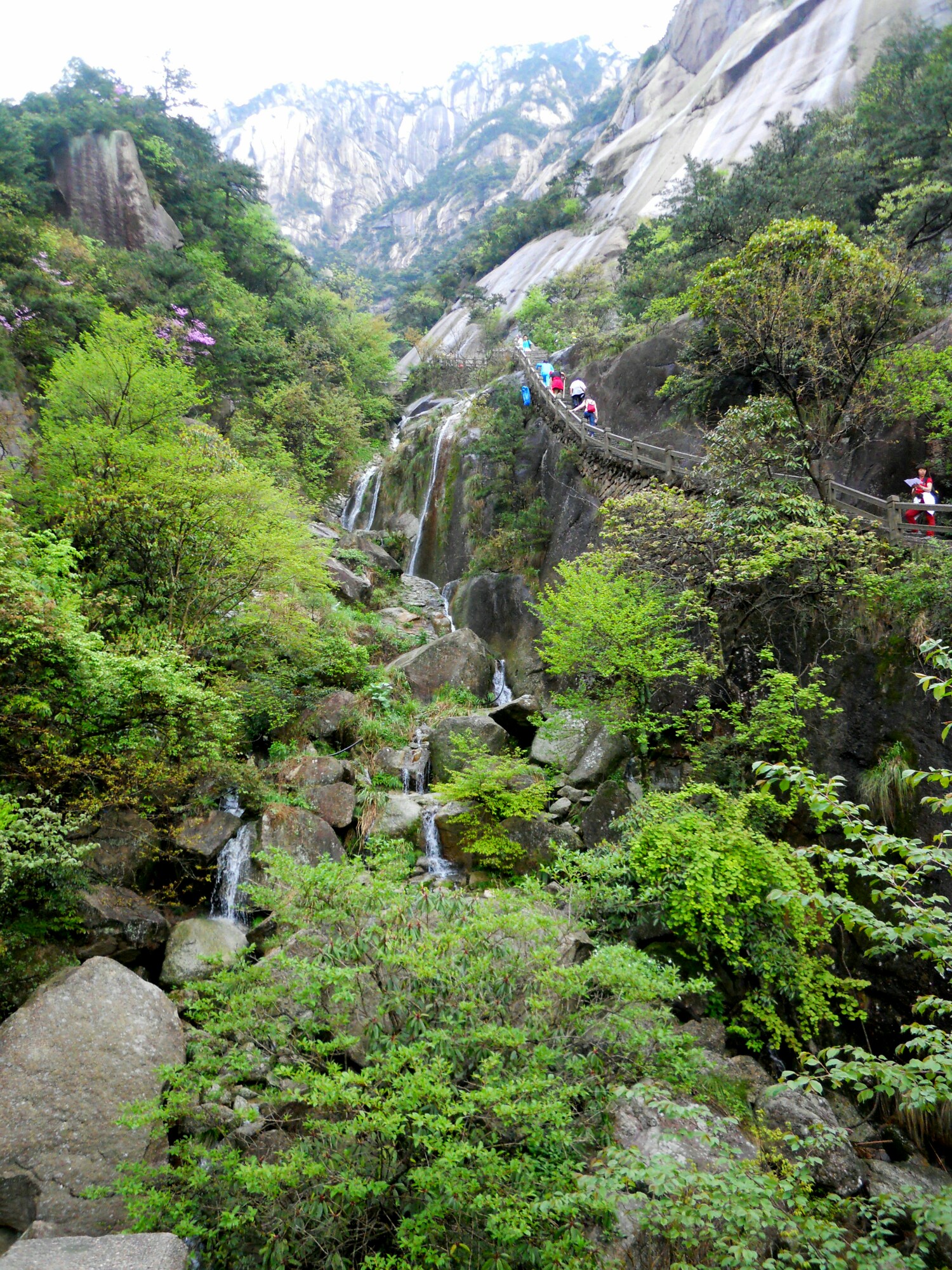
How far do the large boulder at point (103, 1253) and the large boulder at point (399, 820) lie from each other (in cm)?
560

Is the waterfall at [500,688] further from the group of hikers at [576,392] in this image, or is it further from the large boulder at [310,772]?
the group of hikers at [576,392]

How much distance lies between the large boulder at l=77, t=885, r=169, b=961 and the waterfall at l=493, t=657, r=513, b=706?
8.73 m

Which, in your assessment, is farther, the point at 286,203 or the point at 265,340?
the point at 286,203

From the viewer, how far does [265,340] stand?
21156mm

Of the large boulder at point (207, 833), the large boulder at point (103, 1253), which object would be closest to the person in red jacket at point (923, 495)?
the large boulder at point (207, 833)

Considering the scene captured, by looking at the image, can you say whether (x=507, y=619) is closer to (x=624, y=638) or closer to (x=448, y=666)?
(x=448, y=666)

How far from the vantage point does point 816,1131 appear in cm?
494

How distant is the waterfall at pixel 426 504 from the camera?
2113cm

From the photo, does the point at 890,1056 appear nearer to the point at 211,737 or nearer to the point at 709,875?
the point at 709,875

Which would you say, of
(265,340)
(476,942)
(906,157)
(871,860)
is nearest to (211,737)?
(476,942)

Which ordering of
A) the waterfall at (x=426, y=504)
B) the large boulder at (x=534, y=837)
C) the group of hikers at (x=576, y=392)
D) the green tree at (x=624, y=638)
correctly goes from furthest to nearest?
the waterfall at (x=426, y=504)
the group of hikers at (x=576, y=392)
the green tree at (x=624, y=638)
the large boulder at (x=534, y=837)

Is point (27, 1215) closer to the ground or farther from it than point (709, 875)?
closer to the ground

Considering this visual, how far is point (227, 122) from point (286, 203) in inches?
1181

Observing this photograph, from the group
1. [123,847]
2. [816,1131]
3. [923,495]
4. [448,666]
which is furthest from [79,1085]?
[923,495]
